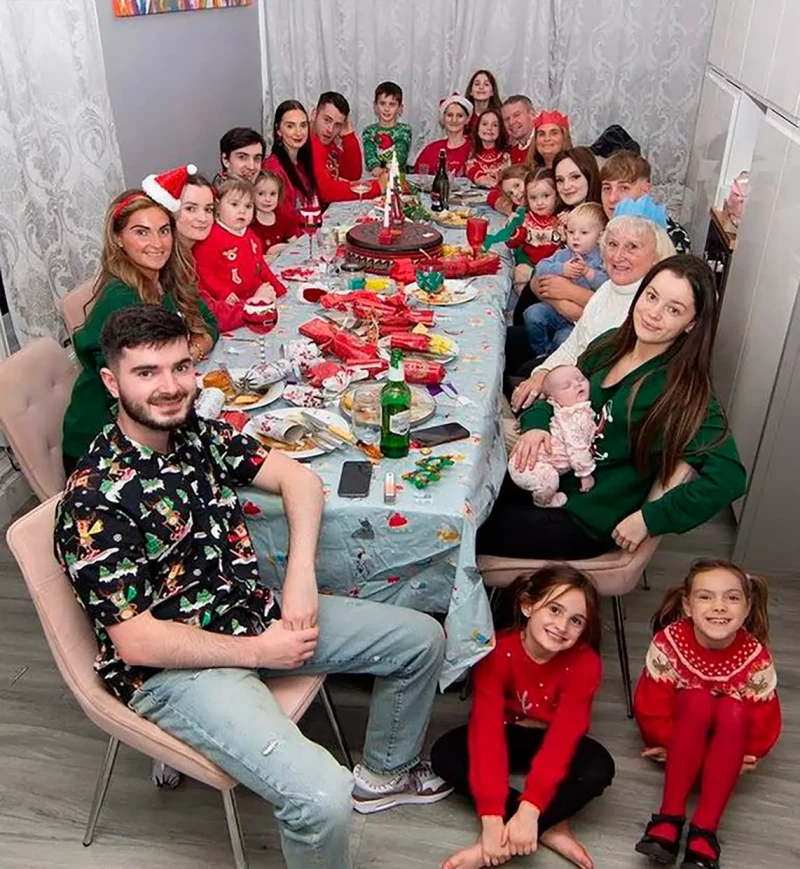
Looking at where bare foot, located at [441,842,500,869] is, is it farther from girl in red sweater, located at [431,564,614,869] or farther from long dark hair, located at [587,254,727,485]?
long dark hair, located at [587,254,727,485]

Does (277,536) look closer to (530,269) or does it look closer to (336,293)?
(336,293)

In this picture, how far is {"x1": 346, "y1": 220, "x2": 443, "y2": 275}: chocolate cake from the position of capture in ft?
9.63

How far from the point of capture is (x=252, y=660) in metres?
1.59

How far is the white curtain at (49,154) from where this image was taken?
2.62 m

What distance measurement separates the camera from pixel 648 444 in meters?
1.94

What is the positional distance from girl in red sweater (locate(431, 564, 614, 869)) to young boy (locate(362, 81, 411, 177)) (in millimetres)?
3027

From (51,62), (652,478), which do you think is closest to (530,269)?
(652,478)

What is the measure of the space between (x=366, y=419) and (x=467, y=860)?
936 mm

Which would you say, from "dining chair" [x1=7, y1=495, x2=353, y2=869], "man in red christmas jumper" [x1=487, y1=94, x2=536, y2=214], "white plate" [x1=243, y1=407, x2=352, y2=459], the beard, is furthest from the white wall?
"dining chair" [x1=7, y1=495, x2=353, y2=869]

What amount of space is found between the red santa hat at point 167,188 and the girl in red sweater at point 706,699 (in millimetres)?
1642

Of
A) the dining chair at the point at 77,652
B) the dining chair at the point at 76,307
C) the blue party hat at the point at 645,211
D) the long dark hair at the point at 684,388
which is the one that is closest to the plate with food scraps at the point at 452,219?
the blue party hat at the point at 645,211

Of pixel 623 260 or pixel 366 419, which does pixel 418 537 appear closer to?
pixel 366 419

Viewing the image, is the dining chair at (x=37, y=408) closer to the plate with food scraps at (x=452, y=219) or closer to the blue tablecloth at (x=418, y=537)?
the blue tablecloth at (x=418, y=537)

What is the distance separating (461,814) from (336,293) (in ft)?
5.04
